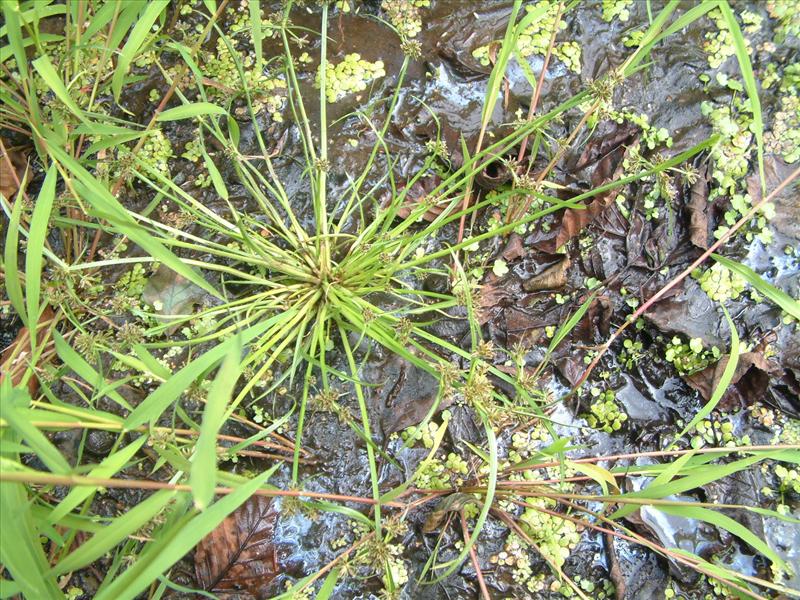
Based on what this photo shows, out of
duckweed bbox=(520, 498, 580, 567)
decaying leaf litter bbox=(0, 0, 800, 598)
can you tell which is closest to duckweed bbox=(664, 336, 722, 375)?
decaying leaf litter bbox=(0, 0, 800, 598)

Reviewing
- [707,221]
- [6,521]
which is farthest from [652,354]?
[6,521]

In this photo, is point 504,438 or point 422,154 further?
point 422,154

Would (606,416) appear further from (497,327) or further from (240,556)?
(240,556)

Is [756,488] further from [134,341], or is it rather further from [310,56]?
[310,56]

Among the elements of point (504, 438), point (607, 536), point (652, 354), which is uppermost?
point (652, 354)

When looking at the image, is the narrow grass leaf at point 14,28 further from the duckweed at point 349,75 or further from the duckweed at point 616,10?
the duckweed at point 616,10

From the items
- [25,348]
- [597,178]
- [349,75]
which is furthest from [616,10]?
[25,348]

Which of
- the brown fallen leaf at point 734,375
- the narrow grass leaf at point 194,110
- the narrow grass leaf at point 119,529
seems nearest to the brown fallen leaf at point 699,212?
the brown fallen leaf at point 734,375
